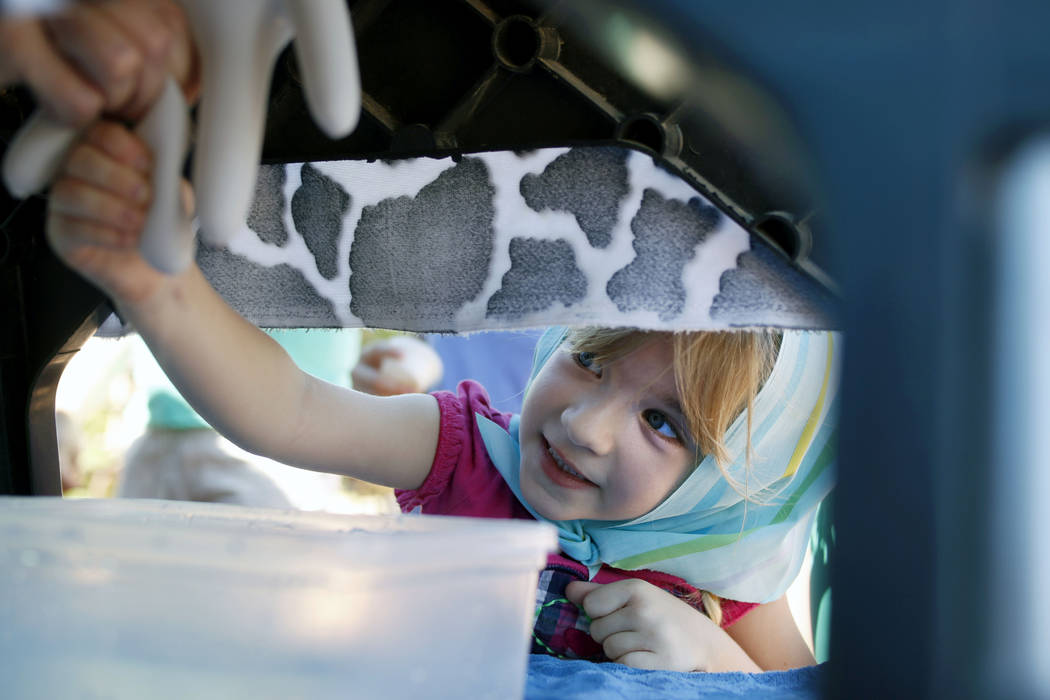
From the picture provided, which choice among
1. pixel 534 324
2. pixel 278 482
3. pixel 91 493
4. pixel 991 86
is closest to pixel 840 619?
pixel 991 86

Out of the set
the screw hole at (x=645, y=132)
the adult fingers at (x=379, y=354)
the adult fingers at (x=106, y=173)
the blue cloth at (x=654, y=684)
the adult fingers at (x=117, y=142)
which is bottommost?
the blue cloth at (x=654, y=684)

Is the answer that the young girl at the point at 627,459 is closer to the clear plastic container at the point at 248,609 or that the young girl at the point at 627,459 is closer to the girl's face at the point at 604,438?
the girl's face at the point at 604,438

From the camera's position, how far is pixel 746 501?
0.87 m

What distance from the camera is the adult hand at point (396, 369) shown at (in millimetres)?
1825

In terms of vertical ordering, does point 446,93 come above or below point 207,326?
above

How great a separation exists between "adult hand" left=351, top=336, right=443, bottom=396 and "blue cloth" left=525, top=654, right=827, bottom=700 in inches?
49.6

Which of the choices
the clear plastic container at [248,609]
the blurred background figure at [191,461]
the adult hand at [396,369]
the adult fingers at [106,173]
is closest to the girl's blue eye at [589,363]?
the clear plastic container at [248,609]

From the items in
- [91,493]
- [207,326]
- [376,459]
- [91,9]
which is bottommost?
[91,493]

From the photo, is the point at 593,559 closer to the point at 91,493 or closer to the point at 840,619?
the point at 840,619

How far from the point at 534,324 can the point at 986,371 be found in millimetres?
406

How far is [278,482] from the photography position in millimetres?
1478

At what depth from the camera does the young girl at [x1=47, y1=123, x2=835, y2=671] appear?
2.40ft

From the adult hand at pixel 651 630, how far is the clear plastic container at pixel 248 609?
0.34 m

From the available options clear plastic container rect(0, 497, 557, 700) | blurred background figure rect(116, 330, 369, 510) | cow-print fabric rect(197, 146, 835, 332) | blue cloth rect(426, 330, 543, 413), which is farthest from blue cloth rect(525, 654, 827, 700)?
blue cloth rect(426, 330, 543, 413)
